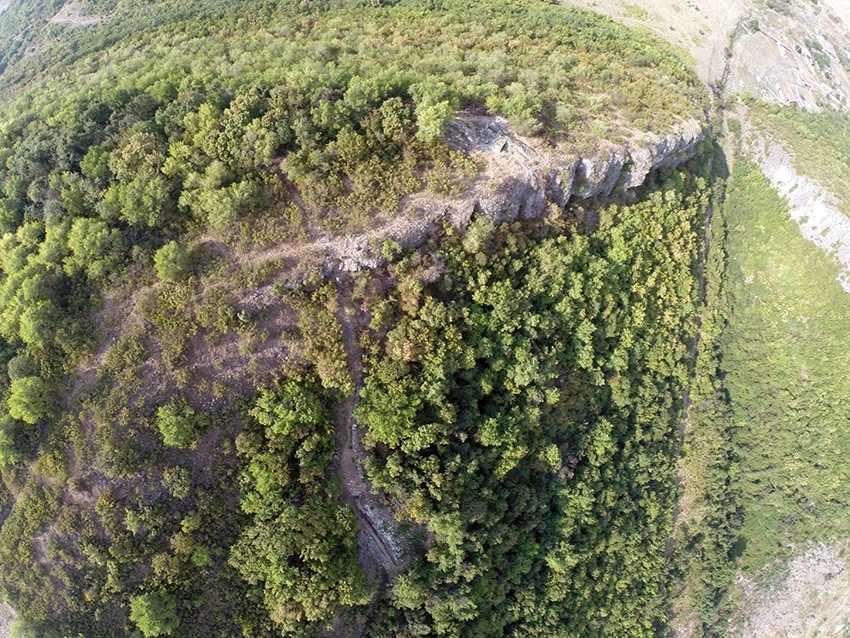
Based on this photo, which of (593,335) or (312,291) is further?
(593,335)

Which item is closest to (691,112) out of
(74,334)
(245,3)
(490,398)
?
(490,398)

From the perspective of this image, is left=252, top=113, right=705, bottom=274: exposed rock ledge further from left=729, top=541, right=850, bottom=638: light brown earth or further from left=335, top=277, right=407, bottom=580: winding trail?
left=729, top=541, right=850, bottom=638: light brown earth

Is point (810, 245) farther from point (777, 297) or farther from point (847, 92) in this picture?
point (847, 92)

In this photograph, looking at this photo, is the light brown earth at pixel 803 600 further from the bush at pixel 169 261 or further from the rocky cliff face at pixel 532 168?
the bush at pixel 169 261

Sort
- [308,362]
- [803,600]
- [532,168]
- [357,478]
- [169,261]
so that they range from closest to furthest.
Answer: [169,261] < [308,362] < [357,478] < [532,168] < [803,600]

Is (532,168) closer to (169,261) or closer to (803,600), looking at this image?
(169,261)

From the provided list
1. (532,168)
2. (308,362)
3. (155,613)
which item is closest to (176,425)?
(308,362)
